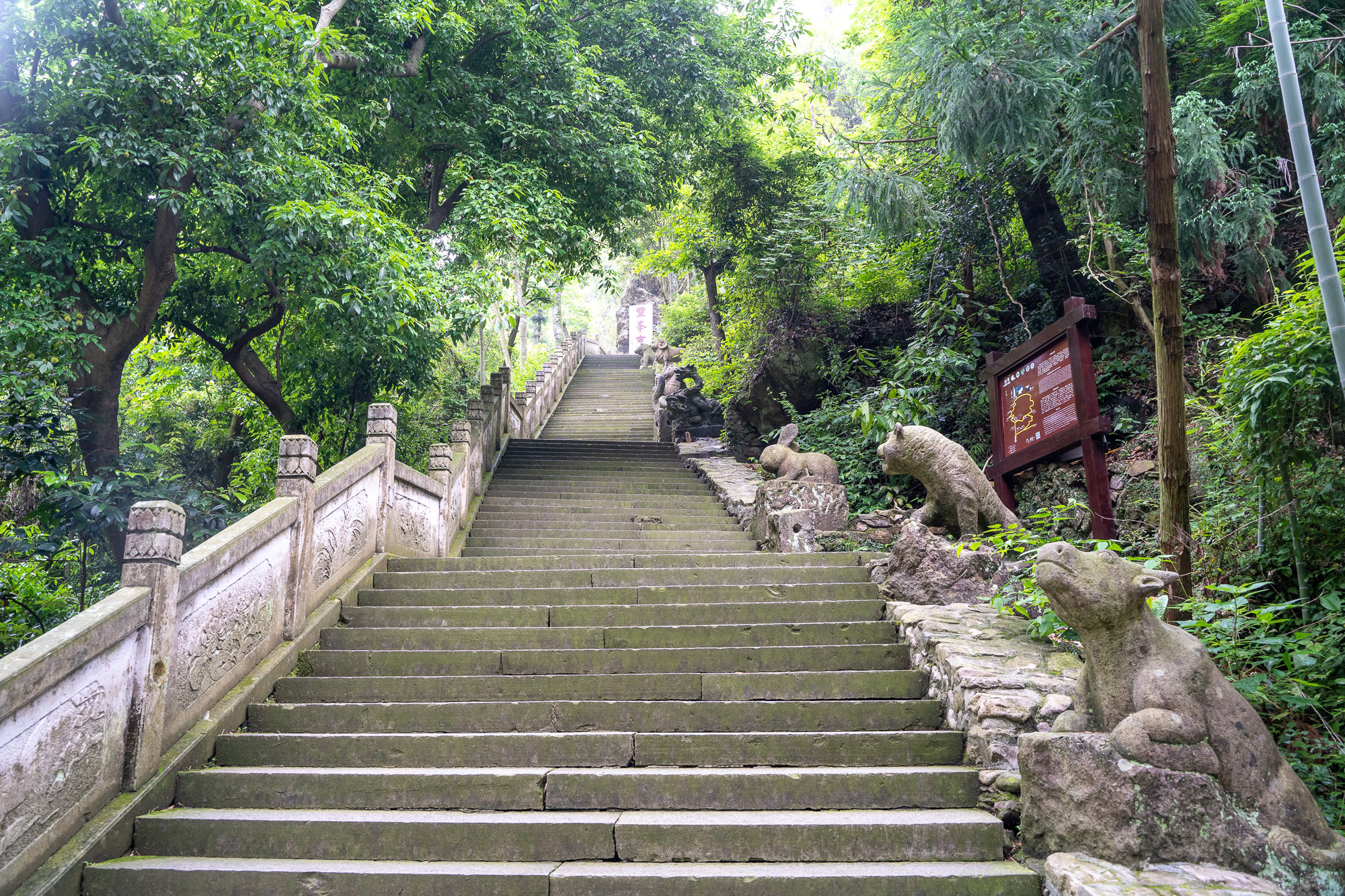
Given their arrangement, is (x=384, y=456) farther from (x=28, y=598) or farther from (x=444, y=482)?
(x=28, y=598)

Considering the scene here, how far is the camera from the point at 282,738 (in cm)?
434

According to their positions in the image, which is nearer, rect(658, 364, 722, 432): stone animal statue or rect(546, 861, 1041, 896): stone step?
rect(546, 861, 1041, 896): stone step

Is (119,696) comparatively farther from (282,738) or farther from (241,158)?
(241,158)

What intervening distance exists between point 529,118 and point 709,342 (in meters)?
7.72

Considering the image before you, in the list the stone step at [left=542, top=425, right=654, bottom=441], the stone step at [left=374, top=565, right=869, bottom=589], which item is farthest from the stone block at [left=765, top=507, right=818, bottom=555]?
the stone step at [left=542, top=425, right=654, bottom=441]

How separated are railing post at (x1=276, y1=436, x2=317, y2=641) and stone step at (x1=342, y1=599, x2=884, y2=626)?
0.39 meters

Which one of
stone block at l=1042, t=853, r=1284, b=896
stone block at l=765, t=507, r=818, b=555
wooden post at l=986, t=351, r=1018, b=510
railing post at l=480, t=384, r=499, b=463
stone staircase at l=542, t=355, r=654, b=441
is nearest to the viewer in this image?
stone block at l=1042, t=853, r=1284, b=896

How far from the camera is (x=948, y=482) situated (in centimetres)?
661

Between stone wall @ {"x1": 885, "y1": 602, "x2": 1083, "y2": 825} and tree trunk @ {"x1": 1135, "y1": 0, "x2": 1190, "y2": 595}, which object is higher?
tree trunk @ {"x1": 1135, "y1": 0, "x2": 1190, "y2": 595}

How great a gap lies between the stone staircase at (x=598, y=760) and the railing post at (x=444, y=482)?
1831mm

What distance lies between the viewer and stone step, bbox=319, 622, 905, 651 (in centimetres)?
523

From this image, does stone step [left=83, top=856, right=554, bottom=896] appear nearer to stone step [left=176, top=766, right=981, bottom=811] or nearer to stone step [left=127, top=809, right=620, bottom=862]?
stone step [left=127, top=809, right=620, bottom=862]

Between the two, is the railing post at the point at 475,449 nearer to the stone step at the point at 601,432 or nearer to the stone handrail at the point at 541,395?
the stone handrail at the point at 541,395

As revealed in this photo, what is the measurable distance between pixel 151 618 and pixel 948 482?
576 cm
